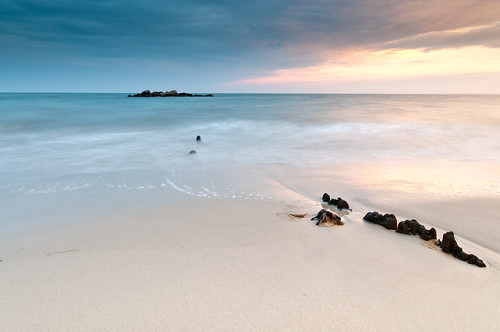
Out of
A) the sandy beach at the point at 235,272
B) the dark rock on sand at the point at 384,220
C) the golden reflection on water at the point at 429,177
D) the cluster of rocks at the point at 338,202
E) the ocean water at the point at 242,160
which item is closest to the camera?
the sandy beach at the point at 235,272

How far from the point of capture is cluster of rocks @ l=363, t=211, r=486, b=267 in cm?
289

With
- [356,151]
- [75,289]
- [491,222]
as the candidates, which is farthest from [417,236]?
[356,151]

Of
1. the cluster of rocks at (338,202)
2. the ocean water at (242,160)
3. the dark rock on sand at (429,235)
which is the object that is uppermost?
the dark rock on sand at (429,235)

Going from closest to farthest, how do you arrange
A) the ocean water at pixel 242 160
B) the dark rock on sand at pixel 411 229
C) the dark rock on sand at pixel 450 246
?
the dark rock on sand at pixel 450 246
the dark rock on sand at pixel 411 229
the ocean water at pixel 242 160

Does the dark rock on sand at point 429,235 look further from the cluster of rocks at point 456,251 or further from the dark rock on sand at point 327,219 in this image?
the dark rock on sand at point 327,219

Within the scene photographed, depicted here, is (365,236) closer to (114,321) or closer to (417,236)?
(417,236)

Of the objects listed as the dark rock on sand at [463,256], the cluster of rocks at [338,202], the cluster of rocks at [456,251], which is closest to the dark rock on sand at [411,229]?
the cluster of rocks at [456,251]

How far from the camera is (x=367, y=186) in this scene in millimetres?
5578

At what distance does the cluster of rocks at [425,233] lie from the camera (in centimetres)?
289

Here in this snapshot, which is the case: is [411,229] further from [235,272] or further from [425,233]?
[235,272]

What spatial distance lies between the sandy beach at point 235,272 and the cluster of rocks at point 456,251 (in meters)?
0.06

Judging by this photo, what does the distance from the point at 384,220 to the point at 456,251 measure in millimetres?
821

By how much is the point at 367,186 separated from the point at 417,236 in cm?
225

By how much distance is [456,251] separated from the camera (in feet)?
9.76
